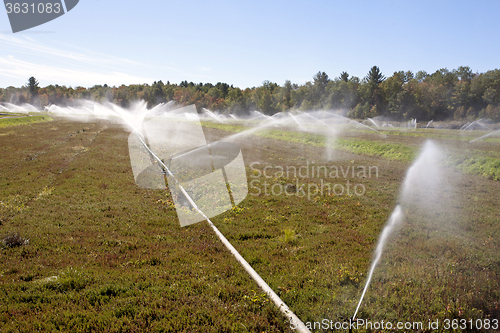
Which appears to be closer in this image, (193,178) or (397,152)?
(193,178)

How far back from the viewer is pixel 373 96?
105 m

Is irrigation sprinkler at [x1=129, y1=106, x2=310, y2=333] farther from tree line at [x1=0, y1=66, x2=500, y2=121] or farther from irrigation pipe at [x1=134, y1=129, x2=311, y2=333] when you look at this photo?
tree line at [x1=0, y1=66, x2=500, y2=121]

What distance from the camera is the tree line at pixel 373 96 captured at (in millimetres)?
89875

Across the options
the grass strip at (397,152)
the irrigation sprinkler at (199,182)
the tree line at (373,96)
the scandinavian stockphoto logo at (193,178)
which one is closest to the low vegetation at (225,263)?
the irrigation sprinkler at (199,182)

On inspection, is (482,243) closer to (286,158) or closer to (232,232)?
(232,232)

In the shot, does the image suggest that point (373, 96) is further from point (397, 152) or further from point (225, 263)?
point (225, 263)

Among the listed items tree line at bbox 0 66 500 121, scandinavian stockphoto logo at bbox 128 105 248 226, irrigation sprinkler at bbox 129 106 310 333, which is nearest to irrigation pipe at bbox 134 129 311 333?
irrigation sprinkler at bbox 129 106 310 333

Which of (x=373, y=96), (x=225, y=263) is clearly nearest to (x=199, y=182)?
(x=225, y=263)

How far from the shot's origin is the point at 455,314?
6.23 metres

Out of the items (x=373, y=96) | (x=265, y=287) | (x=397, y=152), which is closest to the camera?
(x=265, y=287)

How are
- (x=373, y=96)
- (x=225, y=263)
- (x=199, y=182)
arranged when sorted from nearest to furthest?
(x=225, y=263), (x=199, y=182), (x=373, y=96)

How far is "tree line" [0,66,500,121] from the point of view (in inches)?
3538

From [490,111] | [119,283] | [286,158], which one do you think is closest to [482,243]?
[119,283]

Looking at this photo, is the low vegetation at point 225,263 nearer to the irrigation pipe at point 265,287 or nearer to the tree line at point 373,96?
the irrigation pipe at point 265,287
